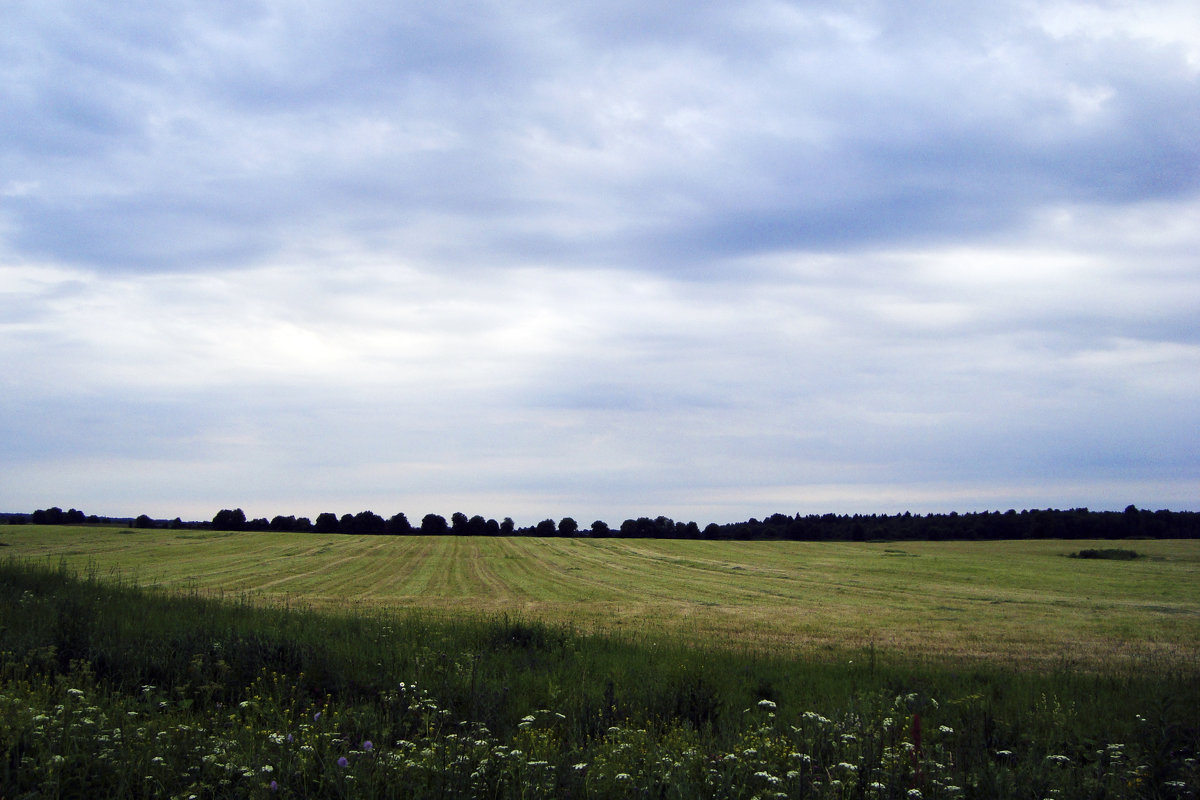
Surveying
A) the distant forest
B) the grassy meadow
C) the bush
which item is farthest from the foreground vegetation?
the distant forest

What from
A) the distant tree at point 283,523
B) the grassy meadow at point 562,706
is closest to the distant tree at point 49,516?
the distant tree at point 283,523

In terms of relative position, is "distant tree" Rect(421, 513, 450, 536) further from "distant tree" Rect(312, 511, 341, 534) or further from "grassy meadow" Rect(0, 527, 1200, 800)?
"grassy meadow" Rect(0, 527, 1200, 800)

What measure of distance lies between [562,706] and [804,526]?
10346 cm

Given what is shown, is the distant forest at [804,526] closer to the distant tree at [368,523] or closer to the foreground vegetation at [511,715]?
the distant tree at [368,523]

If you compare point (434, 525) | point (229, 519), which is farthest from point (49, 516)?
point (434, 525)

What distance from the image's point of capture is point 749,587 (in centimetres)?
3325

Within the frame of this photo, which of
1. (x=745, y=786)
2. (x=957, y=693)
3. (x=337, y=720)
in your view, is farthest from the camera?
(x=957, y=693)

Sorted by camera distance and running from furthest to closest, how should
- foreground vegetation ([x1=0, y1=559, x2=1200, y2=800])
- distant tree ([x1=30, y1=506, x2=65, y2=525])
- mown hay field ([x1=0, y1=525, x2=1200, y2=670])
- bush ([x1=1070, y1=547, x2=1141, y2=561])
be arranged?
distant tree ([x1=30, y1=506, x2=65, y2=525]) < bush ([x1=1070, y1=547, x2=1141, y2=561]) < mown hay field ([x1=0, y1=525, x2=1200, y2=670]) < foreground vegetation ([x1=0, y1=559, x2=1200, y2=800])

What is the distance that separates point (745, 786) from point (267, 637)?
684 cm

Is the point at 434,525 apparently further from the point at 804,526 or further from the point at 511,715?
the point at 511,715

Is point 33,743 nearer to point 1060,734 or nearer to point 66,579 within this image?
point 1060,734

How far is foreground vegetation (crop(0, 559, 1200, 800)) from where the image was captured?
5.48m

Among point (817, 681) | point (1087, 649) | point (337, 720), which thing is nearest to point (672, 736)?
point (337, 720)

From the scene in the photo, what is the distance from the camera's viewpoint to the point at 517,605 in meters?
22.8
